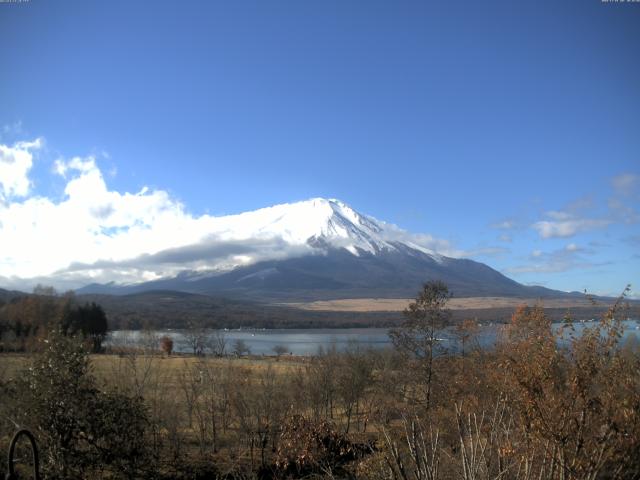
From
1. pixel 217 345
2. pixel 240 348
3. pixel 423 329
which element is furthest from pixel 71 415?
pixel 240 348

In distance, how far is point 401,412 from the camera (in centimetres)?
834

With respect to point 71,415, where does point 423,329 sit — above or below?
above

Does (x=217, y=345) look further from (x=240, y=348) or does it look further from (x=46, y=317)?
(x=46, y=317)

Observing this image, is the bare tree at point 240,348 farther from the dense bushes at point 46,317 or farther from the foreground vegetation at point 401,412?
the foreground vegetation at point 401,412

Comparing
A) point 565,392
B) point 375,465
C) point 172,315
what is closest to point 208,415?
point 375,465

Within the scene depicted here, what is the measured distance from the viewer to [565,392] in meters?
6.43

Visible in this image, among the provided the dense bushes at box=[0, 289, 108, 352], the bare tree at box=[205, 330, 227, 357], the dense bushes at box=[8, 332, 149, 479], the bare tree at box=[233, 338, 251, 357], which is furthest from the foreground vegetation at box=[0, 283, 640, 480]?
the dense bushes at box=[0, 289, 108, 352]

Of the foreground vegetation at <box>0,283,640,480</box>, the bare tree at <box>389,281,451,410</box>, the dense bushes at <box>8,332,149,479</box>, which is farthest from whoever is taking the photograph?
the bare tree at <box>389,281,451,410</box>

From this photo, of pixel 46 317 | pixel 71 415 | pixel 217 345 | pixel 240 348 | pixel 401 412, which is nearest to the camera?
pixel 401 412

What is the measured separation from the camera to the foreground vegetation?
6.12 metres

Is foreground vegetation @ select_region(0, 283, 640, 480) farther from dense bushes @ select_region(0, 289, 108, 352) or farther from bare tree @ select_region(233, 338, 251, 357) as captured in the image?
dense bushes @ select_region(0, 289, 108, 352)

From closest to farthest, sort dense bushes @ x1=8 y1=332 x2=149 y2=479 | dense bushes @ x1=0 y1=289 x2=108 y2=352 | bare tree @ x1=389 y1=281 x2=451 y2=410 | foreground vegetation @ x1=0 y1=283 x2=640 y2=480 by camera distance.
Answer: foreground vegetation @ x1=0 y1=283 x2=640 y2=480
dense bushes @ x1=8 y1=332 x2=149 y2=479
bare tree @ x1=389 y1=281 x2=451 y2=410
dense bushes @ x1=0 y1=289 x2=108 y2=352

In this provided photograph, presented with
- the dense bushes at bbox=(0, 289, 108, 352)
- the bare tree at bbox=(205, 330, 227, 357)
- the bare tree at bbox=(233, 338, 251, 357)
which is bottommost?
the bare tree at bbox=(233, 338, 251, 357)

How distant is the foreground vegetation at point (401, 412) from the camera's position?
241 inches
